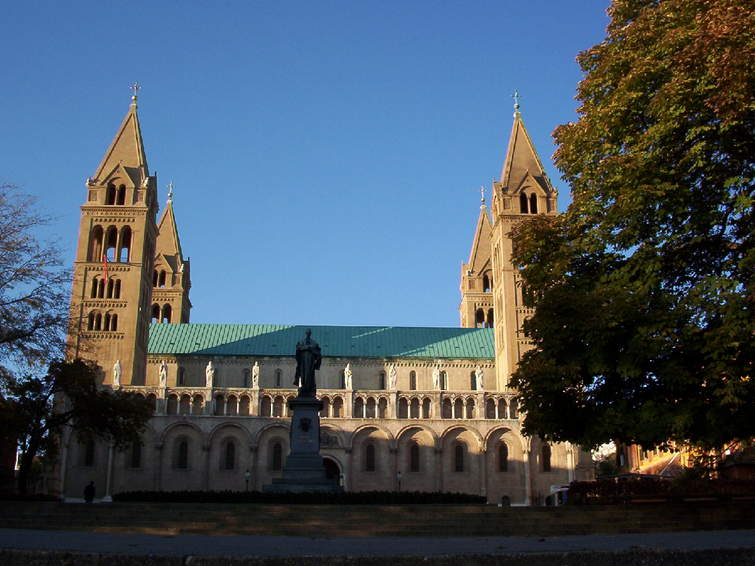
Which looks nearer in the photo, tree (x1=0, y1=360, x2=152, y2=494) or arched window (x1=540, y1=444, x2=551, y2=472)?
tree (x1=0, y1=360, x2=152, y2=494)

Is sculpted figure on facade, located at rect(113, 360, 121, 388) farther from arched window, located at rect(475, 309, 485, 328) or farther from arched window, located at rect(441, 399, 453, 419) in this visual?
arched window, located at rect(475, 309, 485, 328)

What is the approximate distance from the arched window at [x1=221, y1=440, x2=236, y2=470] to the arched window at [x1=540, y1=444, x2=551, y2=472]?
907 inches

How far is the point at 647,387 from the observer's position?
69.1 feet

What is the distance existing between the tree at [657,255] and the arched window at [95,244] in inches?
1932

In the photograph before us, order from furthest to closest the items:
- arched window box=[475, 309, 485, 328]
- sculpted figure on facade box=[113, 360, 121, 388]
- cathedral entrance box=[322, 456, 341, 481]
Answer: arched window box=[475, 309, 485, 328], cathedral entrance box=[322, 456, 341, 481], sculpted figure on facade box=[113, 360, 121, 388]

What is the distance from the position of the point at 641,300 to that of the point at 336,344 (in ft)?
165

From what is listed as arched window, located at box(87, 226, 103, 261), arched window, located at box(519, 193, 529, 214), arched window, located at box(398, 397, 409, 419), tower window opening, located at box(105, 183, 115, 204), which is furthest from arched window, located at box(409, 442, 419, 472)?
tower window opening, located at box(105, 183, 115, 204)

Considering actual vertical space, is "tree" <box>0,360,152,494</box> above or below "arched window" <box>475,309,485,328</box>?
below

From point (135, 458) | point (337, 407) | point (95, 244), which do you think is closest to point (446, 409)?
point (337, 407)

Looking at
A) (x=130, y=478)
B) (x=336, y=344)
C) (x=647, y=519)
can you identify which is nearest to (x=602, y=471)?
(x=336, y=344)

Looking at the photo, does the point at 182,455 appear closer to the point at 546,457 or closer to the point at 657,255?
the point at 546,457

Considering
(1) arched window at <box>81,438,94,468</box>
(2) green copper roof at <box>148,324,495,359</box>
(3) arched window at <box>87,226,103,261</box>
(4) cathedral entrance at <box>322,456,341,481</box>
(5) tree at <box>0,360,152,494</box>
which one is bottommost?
(4) cathedral entrance at <box>322,456,341,481</box>

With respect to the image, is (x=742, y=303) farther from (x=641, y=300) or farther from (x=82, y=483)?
(x=82, y=483)

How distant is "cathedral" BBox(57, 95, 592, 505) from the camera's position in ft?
191
